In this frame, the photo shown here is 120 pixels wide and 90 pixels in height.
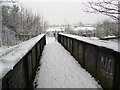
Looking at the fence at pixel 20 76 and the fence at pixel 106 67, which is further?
the fence at pixel 106 67

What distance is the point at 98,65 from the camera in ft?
12.4

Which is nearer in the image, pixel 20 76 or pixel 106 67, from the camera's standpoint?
pixel 20 76

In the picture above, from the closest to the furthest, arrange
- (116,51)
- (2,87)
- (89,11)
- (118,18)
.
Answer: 1. (2,87)
2. (116,51)
3. (118,18)
4. (89,11)

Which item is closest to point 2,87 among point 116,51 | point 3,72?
point 3,72

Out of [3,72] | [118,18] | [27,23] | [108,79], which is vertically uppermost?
[27,23]

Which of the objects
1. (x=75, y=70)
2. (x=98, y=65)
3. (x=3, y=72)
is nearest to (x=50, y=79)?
(x=75, y=70)

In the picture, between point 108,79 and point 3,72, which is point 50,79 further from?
point 3,72

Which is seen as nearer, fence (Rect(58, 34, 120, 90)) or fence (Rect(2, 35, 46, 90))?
fence (Rect(2, 35, 46, 90))

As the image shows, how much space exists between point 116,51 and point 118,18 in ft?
3.39

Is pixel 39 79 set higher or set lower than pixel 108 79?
lower

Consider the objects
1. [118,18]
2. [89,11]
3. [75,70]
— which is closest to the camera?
[118,18]

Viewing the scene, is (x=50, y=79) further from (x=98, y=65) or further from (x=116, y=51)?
→ (x=116, y=51)

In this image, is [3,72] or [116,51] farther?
[116,51]

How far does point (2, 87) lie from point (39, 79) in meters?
2.98
